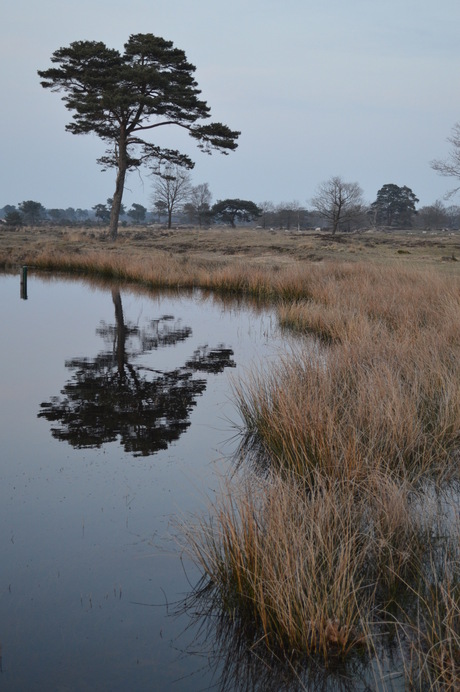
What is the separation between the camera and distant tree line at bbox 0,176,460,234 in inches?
1701

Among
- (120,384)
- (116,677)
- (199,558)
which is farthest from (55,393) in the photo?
(116,677)

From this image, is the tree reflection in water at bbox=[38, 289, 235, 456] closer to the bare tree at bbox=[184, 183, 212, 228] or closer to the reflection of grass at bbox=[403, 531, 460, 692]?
the reflection of grass at bbox=[403, 531, 460, 692]

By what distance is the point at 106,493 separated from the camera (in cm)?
495

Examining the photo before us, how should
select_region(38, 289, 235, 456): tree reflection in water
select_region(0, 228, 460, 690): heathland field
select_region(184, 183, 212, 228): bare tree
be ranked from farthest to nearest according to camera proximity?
select_region(184, 183, 212, 228): bare tree, select_region(38, 289, 235, 456): tree reflection in water, select_region(0, 228, 460, 690): heathland field

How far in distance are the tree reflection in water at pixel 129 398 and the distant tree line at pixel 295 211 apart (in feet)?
107

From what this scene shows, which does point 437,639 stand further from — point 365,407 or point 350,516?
point 365,407

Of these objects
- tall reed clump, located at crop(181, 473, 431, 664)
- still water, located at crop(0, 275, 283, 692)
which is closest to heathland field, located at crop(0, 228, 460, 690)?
tall reed clump, located at crop(181, 473, 431, 664)

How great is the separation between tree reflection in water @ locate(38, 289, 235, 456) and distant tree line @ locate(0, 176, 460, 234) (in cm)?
3262

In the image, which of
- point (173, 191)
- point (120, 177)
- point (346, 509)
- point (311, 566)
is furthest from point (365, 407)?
point (173, 191)

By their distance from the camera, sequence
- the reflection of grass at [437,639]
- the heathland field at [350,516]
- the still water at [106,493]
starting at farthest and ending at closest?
the still water at [106,493]
the heathland field at [350,516]
the reflection of grass at [437,639]

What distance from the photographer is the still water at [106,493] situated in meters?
3.13

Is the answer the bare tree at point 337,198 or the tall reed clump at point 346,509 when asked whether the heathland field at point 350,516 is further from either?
the bare tree at point 337,198

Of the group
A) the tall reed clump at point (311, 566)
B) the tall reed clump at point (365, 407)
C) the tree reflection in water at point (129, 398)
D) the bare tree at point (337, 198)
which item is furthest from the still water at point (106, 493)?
the bare tree at point (337, 198)

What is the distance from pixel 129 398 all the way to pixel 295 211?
2552 inches
